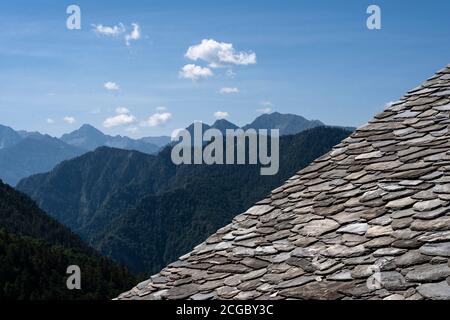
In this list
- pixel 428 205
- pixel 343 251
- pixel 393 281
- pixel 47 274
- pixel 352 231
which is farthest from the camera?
pixel 47 274

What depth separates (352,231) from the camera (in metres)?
5.92

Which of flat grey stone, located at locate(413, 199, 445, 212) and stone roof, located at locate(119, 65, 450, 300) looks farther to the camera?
flat grey stone, located at locate(413, 199, 445, 212)

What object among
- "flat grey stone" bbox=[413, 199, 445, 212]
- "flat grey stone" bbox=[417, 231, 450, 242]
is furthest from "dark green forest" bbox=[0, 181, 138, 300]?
"flat grey stone" bbox=[417, 231, 450, 242]

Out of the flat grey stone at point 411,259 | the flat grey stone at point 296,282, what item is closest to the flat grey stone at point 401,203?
the flat grey stone at point 411,259

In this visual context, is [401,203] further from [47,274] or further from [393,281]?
[47,274]

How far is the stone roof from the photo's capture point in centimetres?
496

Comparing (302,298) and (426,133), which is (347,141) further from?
(302,298)

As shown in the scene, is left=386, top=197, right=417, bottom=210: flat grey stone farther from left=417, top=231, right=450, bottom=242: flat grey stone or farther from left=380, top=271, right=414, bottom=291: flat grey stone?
left=380, top=271, right=414, bottom=291: flat grey stone

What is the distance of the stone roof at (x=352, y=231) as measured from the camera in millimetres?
4965

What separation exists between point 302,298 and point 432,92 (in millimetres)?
5383

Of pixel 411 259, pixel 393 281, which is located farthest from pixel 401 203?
pixel 393 281

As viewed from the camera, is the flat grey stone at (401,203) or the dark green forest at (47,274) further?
the dark green forest at (47,274)

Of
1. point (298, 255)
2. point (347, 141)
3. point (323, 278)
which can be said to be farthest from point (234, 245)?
point (347, 141)

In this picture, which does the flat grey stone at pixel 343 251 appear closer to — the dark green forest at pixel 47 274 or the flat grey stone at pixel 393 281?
the flat grey stone at pixel 393 281
